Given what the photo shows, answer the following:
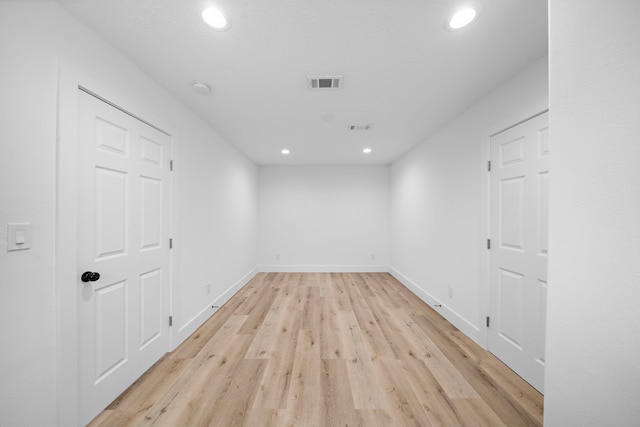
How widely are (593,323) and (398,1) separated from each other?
1.68 m

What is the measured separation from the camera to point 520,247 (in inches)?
72.1

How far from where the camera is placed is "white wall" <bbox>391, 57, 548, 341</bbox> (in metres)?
1.93

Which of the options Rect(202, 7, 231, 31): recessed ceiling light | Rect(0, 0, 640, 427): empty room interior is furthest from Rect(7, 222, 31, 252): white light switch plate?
Rect(202, 7, 231, 31): recessed ceiling light

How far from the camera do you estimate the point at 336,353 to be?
205 centimetres

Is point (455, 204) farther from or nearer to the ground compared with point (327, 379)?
farther from the ground

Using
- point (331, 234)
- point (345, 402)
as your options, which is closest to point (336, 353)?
point (345, 402)

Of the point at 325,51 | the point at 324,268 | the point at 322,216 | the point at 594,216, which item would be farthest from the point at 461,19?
the point at 324,268

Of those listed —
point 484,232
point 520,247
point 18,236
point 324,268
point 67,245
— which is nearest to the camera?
point 18,236

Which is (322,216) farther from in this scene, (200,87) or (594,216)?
(594,216)

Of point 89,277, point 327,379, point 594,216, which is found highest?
point 594,216

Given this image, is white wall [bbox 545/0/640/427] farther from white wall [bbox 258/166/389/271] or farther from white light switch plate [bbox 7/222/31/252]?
white wall [bbox 258/166/389/271]

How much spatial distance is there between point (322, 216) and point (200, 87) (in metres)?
3.58

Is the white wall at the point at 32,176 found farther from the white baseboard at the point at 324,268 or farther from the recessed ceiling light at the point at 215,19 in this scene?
the white baseboard at the point at 324,268

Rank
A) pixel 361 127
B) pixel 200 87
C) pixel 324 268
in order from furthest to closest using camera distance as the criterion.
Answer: pixel 324 268
pixel 361 127
pixel 200 87
